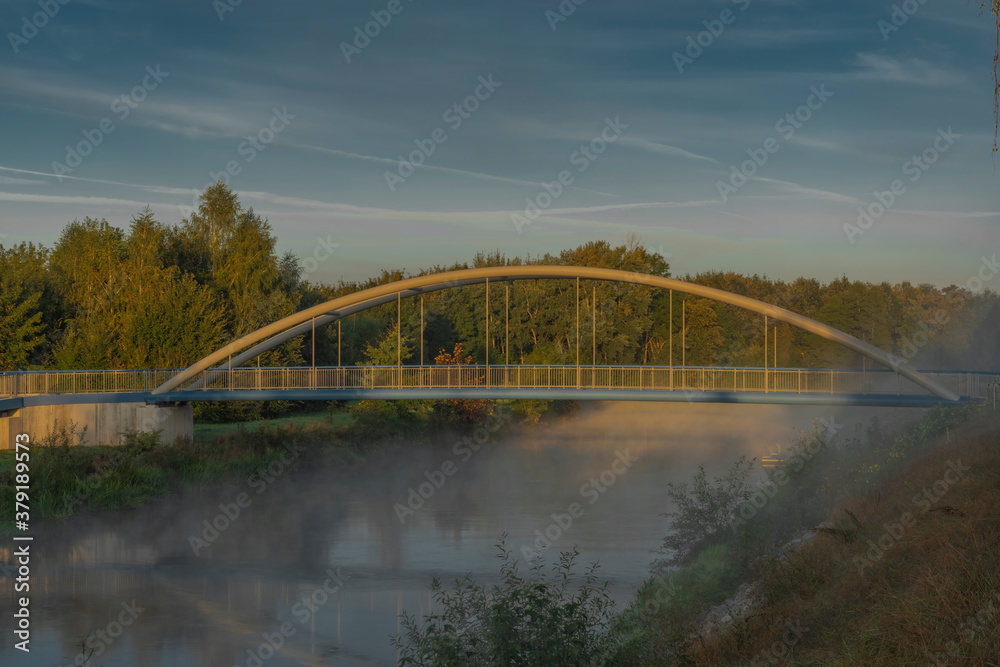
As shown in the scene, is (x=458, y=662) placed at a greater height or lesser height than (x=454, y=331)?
lesser

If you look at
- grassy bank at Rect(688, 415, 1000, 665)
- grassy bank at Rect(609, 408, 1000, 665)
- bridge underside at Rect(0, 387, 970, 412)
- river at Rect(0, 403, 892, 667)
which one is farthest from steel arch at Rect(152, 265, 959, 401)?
grassy bank at Rect(688, 415, 1000, 665)

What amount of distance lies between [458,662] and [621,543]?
1628 centimetres

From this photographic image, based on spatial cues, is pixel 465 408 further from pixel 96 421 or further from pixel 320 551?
pixel 320 551

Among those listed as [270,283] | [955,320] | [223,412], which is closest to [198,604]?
[223,412]

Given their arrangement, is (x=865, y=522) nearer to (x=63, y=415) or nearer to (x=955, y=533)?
(x=955, y=533)

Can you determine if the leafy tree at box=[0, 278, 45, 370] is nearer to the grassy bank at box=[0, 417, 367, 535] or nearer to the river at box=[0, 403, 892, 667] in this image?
the grassy bank at box=[0, 417, 367, 535]

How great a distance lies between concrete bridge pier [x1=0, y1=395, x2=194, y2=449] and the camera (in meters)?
32.8

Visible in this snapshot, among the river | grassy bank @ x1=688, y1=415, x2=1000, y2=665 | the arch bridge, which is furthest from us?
the arch bridge

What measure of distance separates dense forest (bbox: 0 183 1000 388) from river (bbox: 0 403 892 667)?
759cm

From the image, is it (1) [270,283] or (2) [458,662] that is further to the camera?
(1) [270,283]

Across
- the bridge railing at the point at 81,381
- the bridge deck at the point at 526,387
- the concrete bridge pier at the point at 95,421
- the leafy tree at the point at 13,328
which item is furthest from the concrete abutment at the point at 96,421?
the leafy tree at the point at 13,328

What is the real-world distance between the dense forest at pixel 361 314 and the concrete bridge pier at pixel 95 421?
7.17 m

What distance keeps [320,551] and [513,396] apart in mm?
9632

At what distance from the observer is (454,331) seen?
213 ft
